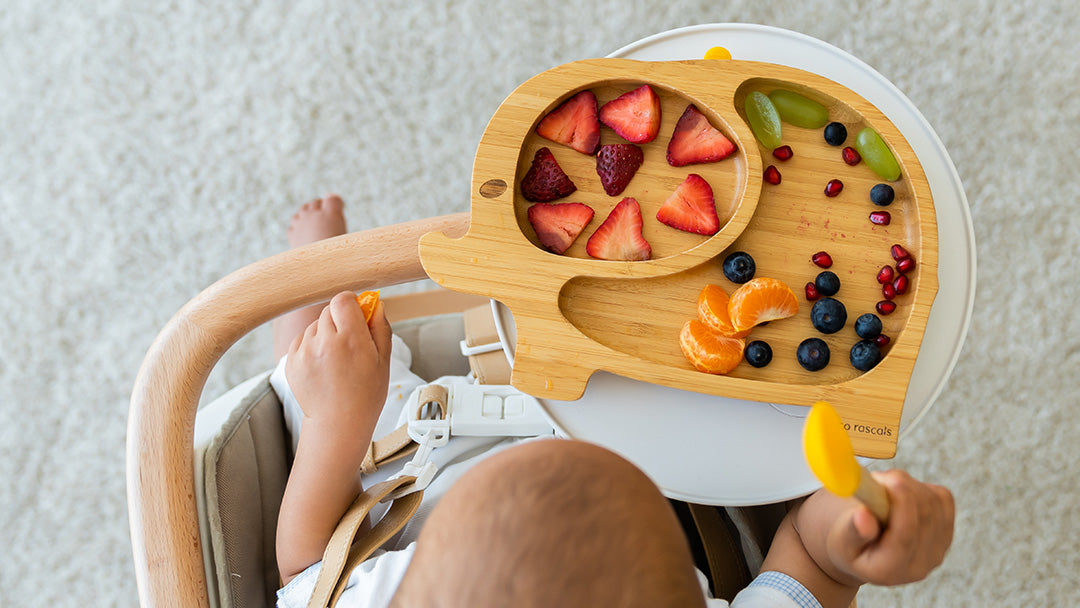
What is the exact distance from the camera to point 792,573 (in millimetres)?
707

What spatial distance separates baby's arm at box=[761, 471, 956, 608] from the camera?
604mm

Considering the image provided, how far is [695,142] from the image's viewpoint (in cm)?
77

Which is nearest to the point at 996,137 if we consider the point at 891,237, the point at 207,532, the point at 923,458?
the point at 923,458

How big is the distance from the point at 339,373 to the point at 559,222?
10.1 inches

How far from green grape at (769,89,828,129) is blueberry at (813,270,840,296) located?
0.15 meters

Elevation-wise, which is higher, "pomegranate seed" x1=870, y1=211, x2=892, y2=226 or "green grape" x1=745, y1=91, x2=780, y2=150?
"green grape" x1=745, y1=91, x2=780, y2=150

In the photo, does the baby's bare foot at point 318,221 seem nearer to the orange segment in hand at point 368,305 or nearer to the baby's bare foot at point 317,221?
the baby's bare foot at point 317,221

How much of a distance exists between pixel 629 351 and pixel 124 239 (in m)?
1.16

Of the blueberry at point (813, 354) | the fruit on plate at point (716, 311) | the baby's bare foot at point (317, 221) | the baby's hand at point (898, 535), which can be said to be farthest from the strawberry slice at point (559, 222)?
the baby's bare foot at point (317, 221)

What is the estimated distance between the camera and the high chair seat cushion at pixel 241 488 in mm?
681

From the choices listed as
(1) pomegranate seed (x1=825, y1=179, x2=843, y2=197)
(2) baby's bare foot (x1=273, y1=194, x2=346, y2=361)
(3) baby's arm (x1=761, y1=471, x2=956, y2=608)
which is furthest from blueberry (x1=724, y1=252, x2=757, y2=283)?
(2) baby's bare foot (x1=273, y1=194, x2=346, y2=361)

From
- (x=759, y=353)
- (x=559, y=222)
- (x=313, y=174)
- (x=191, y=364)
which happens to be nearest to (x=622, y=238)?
(x=559, y=222)

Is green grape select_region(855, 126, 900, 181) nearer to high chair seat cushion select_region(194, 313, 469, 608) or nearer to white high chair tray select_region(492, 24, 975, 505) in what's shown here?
white high chair tray select_region(492, 24, 975, 505)

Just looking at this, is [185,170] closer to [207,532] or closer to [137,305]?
[137,305]
